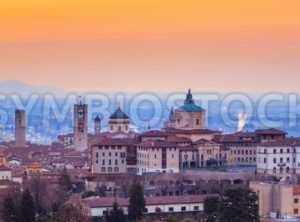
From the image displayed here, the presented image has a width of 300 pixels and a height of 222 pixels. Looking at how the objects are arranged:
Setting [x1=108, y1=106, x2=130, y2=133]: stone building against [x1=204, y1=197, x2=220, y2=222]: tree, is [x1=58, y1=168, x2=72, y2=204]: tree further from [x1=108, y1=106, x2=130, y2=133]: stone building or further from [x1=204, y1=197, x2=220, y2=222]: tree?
[x1=108, y1=106, x2=130, y2=133]: stone building

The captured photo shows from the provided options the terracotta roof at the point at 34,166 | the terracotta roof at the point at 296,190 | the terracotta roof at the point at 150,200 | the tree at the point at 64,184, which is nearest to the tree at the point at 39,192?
the tree at the point at 64,184

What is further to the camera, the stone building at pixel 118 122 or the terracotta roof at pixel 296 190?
the stone building at pixel 118 122

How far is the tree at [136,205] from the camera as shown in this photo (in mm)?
28984

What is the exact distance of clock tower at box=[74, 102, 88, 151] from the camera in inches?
2064

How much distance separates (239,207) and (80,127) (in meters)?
28.1

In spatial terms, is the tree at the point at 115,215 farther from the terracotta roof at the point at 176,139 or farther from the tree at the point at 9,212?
the terracotta roof at the point at 176,139

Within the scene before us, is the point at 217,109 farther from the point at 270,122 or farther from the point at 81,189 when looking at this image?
the point at 81,189

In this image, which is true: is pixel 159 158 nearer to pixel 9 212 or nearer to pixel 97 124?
pixel 9 212

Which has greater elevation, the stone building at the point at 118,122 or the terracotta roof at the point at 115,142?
the stone building at the point at 118,122

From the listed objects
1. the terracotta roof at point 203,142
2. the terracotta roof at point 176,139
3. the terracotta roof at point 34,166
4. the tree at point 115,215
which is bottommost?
the tree at point 115,215

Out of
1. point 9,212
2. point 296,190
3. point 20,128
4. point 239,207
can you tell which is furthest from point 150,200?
point 20,128

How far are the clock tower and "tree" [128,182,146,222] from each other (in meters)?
22.3

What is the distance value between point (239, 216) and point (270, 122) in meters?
33.0

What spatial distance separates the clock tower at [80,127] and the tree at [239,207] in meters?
26.4
